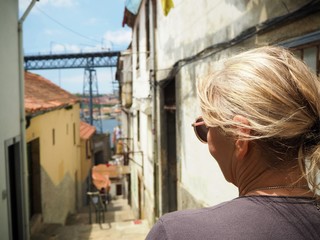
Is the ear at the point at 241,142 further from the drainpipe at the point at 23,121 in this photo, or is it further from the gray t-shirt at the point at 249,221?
the drainpipe at the point at 23,121

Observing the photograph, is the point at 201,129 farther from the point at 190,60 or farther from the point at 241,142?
the point at 190,60

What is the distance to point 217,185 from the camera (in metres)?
4.48

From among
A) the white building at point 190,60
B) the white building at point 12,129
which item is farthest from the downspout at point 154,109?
the white building at point 12,129

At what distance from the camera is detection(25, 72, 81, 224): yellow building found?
29.2 feet

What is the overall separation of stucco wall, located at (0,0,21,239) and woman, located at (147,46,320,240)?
15.9ft

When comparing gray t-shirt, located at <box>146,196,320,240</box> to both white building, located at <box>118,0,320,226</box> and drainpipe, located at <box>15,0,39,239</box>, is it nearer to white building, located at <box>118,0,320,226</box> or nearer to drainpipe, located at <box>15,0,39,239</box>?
white building, located at <box>118,0,320,226</box>

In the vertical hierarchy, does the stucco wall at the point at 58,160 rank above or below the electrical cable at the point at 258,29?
below

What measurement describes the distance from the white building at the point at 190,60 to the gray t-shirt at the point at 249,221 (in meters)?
1.48

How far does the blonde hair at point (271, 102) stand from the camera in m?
1.01

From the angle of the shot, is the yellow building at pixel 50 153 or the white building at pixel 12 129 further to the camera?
the yellow building at pixel 50 153

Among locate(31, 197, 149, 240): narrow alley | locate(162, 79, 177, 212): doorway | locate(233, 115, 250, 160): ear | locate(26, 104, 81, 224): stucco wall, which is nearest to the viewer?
locate(233, 115, 250, 160): ear

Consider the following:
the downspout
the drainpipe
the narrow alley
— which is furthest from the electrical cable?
the narrow alley

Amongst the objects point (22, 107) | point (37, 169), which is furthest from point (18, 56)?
point (37, 169)

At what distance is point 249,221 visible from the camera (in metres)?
0.94
